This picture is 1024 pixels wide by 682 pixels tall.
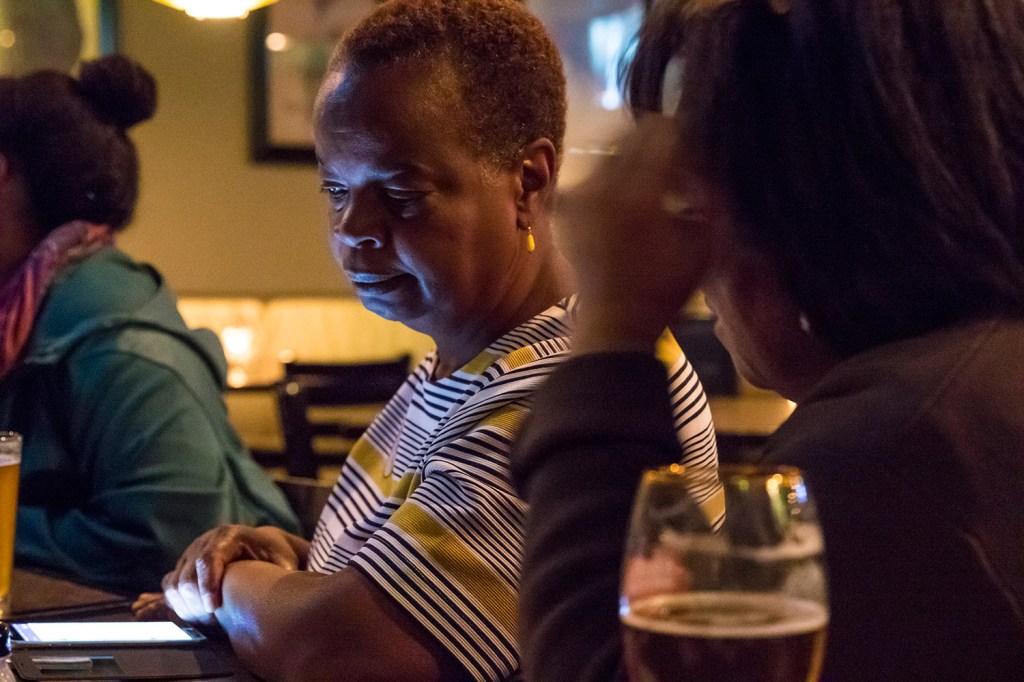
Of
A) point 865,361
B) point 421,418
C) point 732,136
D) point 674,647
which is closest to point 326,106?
point 421,418

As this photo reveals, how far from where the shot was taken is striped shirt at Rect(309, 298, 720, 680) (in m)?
0.98

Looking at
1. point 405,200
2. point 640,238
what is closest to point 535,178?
point 405,200

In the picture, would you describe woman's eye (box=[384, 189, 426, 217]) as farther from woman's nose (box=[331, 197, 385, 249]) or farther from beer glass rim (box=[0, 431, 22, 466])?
beer glass rim (box=[0, 431, 22, 466])

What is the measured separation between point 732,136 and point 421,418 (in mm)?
600

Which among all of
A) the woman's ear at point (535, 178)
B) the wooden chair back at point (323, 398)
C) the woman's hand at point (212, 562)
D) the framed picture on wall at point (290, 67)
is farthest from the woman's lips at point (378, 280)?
the framed picture on wall at point (290, 67)

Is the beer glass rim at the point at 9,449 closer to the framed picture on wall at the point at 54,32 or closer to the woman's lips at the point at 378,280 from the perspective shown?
the woman's lips at the point at 378,280

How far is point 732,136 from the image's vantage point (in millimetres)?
744

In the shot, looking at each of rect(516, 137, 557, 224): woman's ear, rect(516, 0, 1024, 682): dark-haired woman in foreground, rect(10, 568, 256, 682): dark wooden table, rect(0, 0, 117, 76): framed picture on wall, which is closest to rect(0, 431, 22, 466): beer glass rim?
rect(10, 568, 256, 682): dark wooden table

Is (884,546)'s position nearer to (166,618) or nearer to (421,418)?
(421,418)

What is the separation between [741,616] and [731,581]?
0.05ft

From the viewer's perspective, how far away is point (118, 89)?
6.81 feet

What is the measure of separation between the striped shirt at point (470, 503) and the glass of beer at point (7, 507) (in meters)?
0.34

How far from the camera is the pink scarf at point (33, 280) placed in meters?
1.94

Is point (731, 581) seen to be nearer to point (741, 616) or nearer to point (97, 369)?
point (741, 616)
